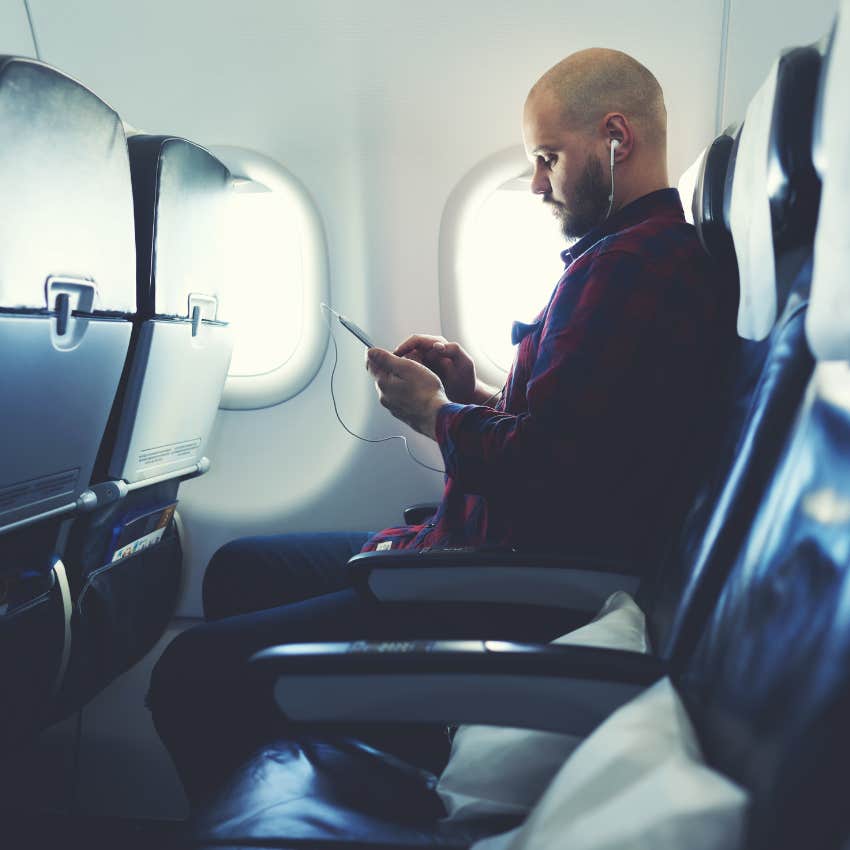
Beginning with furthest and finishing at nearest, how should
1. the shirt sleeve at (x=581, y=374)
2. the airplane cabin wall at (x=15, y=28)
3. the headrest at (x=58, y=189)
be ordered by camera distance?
1. the airplane cabin wall at (x=15, y=28)
2. the shirt sleeve at (x=581, y=374)
3. the headrest at (x=58, y=189)

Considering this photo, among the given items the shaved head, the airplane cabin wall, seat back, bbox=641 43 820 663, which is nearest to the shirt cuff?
seat back, bbox=641 43 820 663

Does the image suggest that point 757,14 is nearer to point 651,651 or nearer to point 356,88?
point 356,88

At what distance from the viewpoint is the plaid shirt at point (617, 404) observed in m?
1.17

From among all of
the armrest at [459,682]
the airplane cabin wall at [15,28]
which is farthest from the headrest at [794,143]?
the airplane cabin wall at [15,28]

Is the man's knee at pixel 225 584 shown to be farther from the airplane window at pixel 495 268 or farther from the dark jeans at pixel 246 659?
the airplane window at pixel 495 268

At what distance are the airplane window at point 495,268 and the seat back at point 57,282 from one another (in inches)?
37.4

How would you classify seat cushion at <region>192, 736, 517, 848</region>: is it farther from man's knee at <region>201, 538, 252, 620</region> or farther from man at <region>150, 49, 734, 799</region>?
man's knee at <region>201, 538, 252, 620</region>

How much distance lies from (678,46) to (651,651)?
5.35 feet

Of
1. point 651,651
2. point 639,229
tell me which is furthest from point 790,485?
point 639,229

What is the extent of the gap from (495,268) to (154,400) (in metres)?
1.07

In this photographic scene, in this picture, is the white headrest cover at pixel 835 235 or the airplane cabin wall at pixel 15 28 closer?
the white headrest cover at pixel 835 235

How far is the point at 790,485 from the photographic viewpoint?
27.2 inches

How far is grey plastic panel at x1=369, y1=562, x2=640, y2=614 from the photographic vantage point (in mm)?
1185

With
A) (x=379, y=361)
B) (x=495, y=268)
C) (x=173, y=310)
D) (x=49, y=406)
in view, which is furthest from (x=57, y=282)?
(x=495, y=268)
